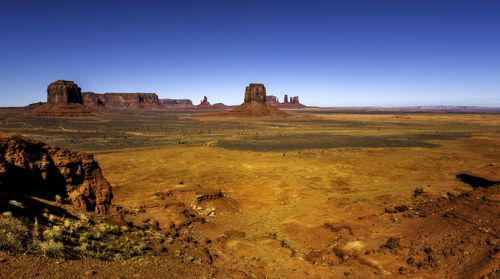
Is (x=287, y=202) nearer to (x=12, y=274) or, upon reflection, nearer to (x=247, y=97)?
(x=12, y=274)

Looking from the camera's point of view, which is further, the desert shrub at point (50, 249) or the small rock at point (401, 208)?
Answer: the small rock at point (401, 208)

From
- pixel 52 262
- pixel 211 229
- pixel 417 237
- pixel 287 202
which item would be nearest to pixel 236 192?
pixel 287 202

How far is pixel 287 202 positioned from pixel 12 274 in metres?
13.1

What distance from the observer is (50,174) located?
10305 mm

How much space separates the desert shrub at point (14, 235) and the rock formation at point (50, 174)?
2.75m

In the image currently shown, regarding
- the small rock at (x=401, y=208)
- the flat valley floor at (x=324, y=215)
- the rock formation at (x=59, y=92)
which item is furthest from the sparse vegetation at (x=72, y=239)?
the rock formation at (x=59, y=92)

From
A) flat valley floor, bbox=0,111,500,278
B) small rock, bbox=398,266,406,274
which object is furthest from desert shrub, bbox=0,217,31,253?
small rock, bbox=398,266,406,274

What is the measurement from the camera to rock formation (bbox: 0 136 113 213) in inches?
350

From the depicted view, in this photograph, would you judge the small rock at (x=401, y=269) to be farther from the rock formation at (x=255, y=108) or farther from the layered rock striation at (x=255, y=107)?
the layered rock striation at (x=255, y=107)

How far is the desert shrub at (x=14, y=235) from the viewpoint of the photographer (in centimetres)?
536

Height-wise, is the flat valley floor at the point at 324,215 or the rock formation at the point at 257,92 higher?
the rock formation at the point at 257,92

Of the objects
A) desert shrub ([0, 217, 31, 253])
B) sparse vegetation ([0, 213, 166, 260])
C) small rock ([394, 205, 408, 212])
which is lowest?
small rock ([394, 205, 408, 212])

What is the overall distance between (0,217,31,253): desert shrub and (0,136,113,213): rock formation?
9.02ft

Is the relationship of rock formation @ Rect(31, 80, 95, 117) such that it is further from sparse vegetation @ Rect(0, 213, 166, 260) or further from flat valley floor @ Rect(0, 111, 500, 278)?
sparse vegetation @ Rect(0, 213, 166, 260)
